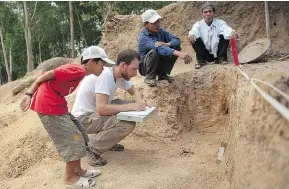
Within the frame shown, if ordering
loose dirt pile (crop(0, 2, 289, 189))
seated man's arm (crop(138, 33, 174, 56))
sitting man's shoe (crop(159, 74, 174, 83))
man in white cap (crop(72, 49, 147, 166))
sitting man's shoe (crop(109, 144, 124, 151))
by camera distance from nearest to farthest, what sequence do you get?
loose dirt pile (crop(0, 2, 289, 189))
man in white cap (crop(72, 49, 147, 166))
sitting man's shoe (crop(109, 144, 124, 151))
seated man's arm (crop(138, 33, 174, 56))
sitting man's shoe (crop(159, 74, 174, 83))

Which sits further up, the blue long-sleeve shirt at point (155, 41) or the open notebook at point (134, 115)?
the blue long-sleeve shirt at point (155, 41)

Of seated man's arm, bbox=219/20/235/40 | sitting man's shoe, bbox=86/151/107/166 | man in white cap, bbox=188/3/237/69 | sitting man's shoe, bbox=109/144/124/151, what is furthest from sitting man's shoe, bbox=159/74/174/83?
sitting man's shoe, bbox=86/151/107/166

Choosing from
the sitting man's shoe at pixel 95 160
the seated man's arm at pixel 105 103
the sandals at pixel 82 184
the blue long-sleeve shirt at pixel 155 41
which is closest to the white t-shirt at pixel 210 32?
the blue long-sleeve shirt at pixel 155 41

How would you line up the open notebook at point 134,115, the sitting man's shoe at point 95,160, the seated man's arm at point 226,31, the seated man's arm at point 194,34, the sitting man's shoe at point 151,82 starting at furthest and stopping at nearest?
the seated man's arm at point 194,34
the seated man's arm at point 226,31
the sitting man's shoe at point 151,82
the sitting man's shoe at point 95,160
the open notebook at point 134,115

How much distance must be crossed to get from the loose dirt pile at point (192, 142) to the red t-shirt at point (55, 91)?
0.82m

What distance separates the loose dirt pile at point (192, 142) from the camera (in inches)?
77.4

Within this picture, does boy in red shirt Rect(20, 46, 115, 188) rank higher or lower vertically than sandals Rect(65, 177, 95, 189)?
higher

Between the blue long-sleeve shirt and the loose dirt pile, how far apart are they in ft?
1.83

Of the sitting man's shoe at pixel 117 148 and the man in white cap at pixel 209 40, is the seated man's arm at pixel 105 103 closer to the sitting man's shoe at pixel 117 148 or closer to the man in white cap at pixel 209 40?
the sitting man's shoe at pixel 117 148

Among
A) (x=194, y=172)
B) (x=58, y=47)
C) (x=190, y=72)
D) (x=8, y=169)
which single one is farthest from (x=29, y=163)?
(x=58, y=47)

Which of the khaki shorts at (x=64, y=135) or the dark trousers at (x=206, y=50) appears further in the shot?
the dark trousers at (x=206, y=50)

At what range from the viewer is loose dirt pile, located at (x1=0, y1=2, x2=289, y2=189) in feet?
6.45

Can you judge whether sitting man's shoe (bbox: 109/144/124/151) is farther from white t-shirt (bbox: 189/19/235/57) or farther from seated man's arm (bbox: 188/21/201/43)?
white t-shirt (bbox: 189/19/235/57)

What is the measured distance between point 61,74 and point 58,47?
25853 mm
